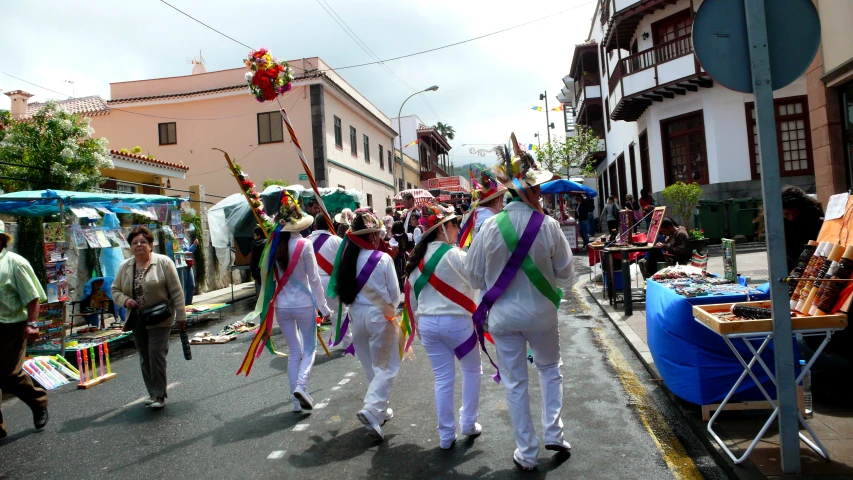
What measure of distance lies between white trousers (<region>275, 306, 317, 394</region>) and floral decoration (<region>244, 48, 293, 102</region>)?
355cm

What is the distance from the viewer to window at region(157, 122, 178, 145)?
84.0 ft

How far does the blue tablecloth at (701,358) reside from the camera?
437 cm

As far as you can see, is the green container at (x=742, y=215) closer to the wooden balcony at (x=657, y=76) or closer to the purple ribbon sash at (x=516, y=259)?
the wooden balcony at (x=657, y=76)

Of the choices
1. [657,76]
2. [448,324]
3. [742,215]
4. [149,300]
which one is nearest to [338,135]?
[657,76]

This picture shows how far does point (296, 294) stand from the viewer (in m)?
5.73

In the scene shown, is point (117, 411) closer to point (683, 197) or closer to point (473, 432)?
point (473, 432)

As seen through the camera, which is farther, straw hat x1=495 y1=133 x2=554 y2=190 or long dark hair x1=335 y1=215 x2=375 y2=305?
long dark hair x1=335 y1=215 x2=375 y2=305

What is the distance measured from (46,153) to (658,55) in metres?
17.5

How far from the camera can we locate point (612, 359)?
674 cm

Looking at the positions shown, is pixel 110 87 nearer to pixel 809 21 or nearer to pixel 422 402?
pixel 422 402

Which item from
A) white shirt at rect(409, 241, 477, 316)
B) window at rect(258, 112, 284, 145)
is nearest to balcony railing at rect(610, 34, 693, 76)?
window at rect(258, 112, 284, 145)

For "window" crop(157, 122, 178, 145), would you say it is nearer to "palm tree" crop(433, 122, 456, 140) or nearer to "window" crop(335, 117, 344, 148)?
"window" crop(335, 117, 344, 148)

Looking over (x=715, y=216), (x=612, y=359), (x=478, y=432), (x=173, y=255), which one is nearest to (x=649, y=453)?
(x=478, y=432)

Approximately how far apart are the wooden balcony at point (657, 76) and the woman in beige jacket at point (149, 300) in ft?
54.8
